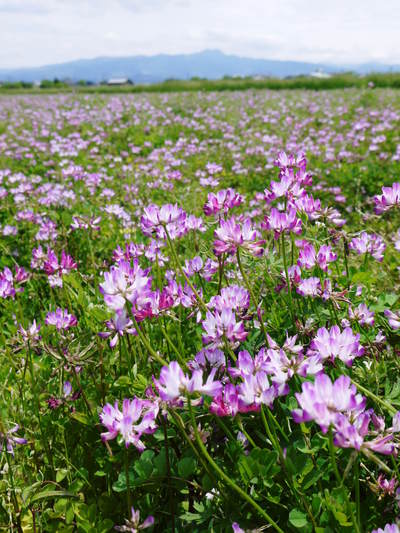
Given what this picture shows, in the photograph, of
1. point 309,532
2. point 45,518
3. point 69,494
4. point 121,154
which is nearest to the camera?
point 309,532

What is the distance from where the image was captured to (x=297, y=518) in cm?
142

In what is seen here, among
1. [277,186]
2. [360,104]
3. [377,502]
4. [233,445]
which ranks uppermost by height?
[360,104]

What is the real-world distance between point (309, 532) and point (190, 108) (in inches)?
561

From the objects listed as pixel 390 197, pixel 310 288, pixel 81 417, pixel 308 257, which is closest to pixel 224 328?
pixel 310 288

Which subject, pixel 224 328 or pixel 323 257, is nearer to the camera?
pixel 224 328

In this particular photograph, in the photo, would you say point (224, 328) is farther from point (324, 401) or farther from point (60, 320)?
point (60, 320)

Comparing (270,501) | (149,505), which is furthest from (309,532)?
(149,505)

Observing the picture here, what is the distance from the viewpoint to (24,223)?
185 inches

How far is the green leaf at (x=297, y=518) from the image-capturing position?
4.60 ft

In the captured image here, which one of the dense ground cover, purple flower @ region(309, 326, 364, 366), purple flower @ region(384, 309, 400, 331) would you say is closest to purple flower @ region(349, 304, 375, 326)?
the dense ground cover

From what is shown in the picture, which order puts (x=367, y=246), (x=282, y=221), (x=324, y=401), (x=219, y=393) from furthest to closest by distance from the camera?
(x=367, y=246), (x=282, y=221), (x=219, y=393), (x=324, y=401)

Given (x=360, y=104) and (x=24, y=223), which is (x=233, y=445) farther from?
(x=360, y=104)

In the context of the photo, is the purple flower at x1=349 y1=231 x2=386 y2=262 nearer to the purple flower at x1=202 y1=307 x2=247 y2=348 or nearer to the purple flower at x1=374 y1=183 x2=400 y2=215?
the purple flower at x1=374 y1=183 x2=400 y2=215

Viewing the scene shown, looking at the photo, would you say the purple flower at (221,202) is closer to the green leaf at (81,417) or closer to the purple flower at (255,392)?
the purple flower at (255,392)
